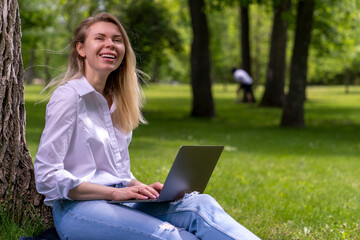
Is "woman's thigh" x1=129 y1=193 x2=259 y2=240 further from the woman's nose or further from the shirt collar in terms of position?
the woman's nose

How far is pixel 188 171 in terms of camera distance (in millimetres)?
3238

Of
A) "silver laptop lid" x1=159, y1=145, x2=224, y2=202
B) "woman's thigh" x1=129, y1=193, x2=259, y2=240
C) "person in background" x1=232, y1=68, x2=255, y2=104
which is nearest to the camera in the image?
"woman's thigh" x1=129, y1=193, x2=259, y2=240

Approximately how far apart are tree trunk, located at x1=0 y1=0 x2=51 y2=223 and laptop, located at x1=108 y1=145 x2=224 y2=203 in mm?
1183

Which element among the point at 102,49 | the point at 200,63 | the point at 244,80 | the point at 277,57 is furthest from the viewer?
the point at 244,80

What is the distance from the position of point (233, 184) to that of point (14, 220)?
384cm

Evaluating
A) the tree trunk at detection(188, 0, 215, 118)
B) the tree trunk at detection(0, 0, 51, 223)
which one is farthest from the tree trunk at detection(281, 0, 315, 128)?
the tree trunk at detection(0, 0, 51, 223)

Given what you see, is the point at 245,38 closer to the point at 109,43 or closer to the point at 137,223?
the point at 109,43

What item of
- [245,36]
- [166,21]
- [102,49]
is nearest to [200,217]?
[102,49]

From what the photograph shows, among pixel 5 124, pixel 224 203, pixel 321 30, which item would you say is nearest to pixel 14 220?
pixel 5 124

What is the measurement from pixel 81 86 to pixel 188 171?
2.77ft

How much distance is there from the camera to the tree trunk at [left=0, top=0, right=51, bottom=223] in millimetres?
3791

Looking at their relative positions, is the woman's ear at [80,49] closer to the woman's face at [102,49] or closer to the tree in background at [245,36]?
the woman's face at [102,49]

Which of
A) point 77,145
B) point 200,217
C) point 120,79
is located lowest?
point 200,217

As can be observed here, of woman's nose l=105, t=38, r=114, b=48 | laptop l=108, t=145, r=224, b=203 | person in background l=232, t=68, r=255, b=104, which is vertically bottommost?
person in background l=232, t=68, r=255, b=104
